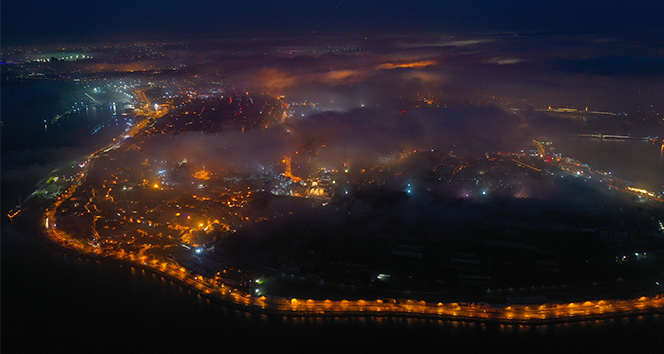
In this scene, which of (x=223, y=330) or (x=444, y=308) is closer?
(x=223, y=330)

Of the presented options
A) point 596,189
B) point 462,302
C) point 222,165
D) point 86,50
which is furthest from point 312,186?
point 86,50

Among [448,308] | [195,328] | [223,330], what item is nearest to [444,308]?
[448,308]

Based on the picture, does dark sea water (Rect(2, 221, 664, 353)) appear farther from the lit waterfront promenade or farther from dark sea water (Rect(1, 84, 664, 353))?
the lit waterfront promenade

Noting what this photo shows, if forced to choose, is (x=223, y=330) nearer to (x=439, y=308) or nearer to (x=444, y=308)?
(x=439, y=308)

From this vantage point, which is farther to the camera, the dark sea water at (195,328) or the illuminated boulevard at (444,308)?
the illuminated boulevard at (444,308)

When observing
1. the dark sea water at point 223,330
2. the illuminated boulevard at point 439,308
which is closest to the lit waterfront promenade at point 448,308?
the illuminated boulevard at point 439,308

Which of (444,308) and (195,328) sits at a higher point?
(444,308)

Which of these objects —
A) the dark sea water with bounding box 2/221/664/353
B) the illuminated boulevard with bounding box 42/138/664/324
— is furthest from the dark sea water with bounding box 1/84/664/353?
the illuminated boulevard with bounding box 42/138/664/324

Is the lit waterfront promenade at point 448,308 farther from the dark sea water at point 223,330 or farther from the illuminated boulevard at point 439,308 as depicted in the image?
the dark sea water at point 223,330
